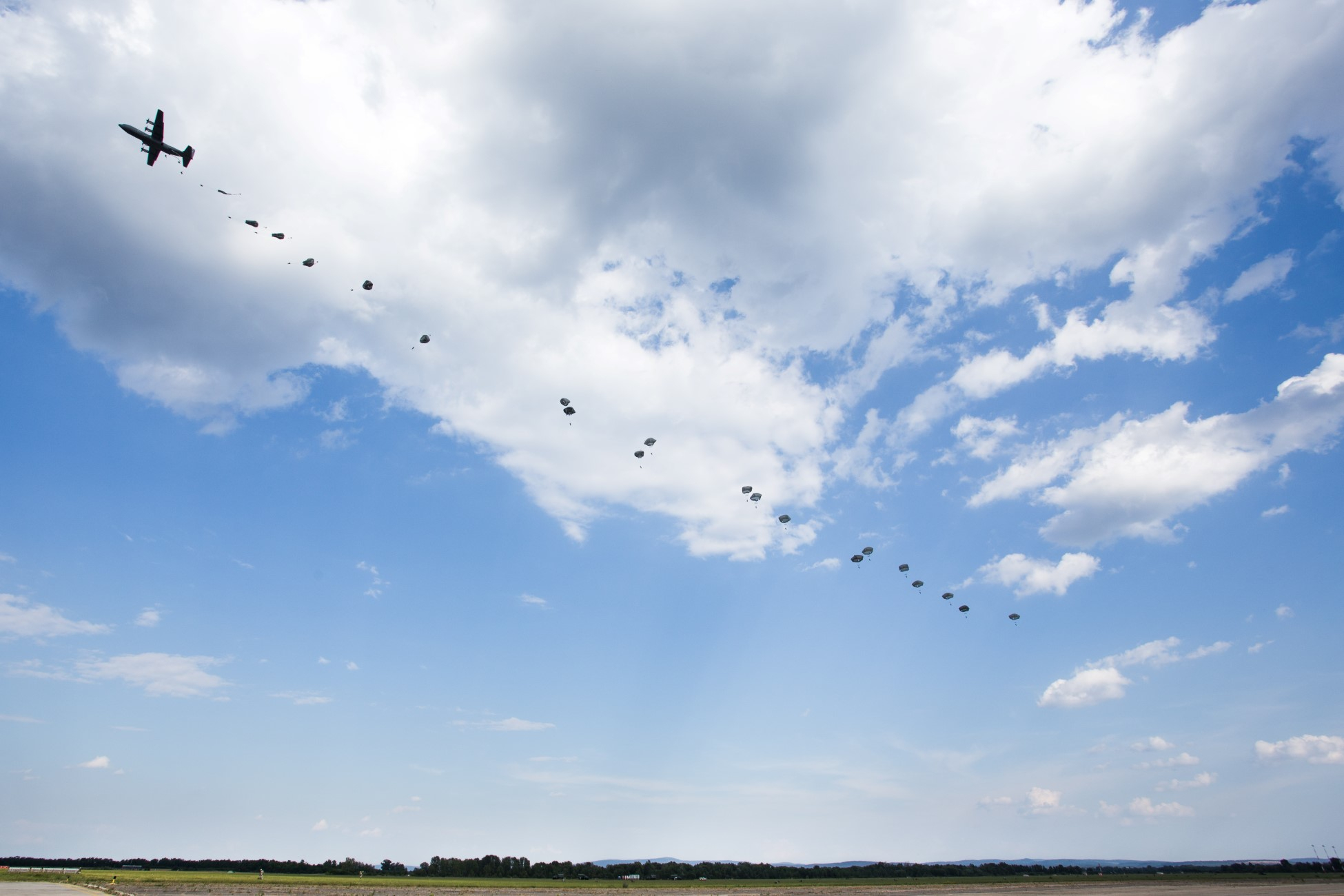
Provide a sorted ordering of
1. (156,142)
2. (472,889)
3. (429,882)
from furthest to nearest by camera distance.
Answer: (429,882), (472,889), (156,142)

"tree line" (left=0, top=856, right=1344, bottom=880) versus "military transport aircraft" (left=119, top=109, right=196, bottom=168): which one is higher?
"military transport aircraft" (left=119, top=109, right=196, bottom=168)

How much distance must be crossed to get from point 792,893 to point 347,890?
2489 inches

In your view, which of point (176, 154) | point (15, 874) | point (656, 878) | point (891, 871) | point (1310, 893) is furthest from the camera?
point (891, 871)

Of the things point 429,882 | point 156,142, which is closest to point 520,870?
point 429,882

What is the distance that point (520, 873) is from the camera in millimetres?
152250

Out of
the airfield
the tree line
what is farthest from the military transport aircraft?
the tree line

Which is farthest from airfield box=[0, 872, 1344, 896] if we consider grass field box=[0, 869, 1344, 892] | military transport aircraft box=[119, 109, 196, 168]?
military transport aircraft box=[119, 109, 196, 168]

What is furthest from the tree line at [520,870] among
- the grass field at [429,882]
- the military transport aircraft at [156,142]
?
the military transport aircraft at [156,142]

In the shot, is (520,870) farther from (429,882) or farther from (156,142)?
(156,142)

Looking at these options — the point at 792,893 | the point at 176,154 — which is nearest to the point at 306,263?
the point at 176,154

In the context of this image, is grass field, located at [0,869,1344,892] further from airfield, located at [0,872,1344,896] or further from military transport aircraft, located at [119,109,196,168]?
military transport aircraft, located at [119,109,196,168]

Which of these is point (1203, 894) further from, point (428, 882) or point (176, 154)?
point (176, 154)

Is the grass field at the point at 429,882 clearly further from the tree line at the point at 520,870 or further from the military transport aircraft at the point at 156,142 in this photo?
the military transport aircraft at the point at 156,142

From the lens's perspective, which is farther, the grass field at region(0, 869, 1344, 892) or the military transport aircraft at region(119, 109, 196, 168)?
the grass field at region(0, 869, 1344, 892)
